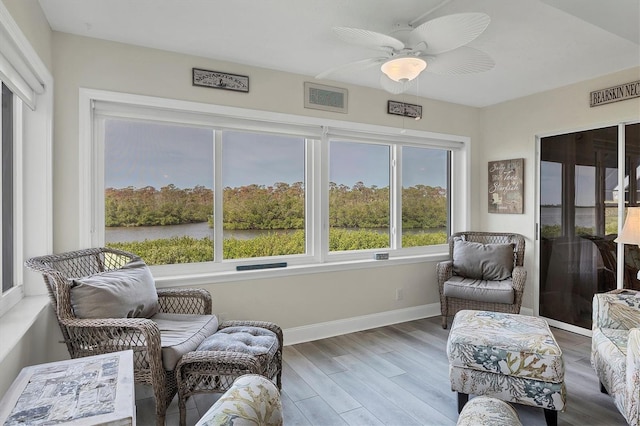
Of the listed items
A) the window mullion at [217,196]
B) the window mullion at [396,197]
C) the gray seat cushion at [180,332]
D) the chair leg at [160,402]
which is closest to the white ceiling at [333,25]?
the window mullion at [217,196]

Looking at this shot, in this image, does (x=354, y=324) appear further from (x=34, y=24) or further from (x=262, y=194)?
(x=34, y=24)

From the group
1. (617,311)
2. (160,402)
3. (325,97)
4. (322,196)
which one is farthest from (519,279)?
(160,402)

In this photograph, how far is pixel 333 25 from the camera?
247cm

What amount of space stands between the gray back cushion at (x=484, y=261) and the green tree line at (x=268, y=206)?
645 millimetres

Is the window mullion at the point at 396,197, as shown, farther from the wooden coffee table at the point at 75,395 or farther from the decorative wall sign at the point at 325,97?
the wooden coffee table at the point at 75,395

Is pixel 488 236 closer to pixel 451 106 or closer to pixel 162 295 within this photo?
pixel 451 106

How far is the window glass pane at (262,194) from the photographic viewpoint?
3.32 meters

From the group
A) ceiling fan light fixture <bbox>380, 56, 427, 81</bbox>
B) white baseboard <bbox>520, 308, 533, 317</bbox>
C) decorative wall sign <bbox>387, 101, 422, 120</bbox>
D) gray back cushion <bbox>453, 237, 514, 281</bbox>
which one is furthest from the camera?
white baseboard <bbox>520, 308, 533, 317</bbox>

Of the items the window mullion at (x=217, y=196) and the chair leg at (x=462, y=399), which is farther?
the window mullion at (x=217, y=196)

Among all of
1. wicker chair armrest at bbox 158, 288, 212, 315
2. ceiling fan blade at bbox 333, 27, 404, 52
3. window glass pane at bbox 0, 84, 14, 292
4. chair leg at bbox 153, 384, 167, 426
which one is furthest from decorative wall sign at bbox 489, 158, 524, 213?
window glass pane at bbox 0, 84, 14, 292

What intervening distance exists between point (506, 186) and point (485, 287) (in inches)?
54.5

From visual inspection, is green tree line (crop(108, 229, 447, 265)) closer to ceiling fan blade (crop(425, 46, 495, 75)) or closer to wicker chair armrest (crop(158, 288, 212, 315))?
wicker chair armrest (crop(158, 288, 212, 315))

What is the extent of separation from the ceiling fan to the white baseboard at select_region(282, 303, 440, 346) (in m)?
2.27

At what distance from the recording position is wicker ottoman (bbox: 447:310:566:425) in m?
2.01
